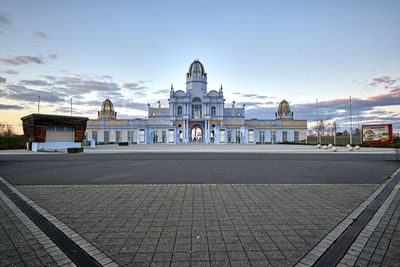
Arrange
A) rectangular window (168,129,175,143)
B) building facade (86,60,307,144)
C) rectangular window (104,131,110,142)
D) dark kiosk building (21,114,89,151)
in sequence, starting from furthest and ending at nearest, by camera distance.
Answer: rectangular window (104,131,110,142) → building facade (86,60,307,144) → rectangular window (168,129,175,143) → dark kiosk building (21,114,89,151)

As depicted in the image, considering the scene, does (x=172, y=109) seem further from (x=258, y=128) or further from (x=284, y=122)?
(x=284, y=122)

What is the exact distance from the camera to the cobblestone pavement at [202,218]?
3455 millimetres

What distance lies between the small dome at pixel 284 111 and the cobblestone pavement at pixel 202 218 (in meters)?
83.7

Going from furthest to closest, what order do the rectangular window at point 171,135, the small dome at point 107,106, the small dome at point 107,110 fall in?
1. the small dome at point 107,106
2. the small dome at point 107,110
3. the rectangular window at point 171,135

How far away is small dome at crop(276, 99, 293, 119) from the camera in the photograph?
8669cm

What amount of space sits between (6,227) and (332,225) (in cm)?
647

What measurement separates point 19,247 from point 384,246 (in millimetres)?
5946

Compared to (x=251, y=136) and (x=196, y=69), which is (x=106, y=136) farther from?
(x=251, y=136)

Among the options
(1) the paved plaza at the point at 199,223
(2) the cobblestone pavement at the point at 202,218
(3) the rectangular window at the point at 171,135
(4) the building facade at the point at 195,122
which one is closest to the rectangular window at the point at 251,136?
(4) the building facade at the point at 195,122

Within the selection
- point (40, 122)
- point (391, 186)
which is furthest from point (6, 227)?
point (40, 122)

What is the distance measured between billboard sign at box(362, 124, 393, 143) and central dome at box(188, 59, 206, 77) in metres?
47.6

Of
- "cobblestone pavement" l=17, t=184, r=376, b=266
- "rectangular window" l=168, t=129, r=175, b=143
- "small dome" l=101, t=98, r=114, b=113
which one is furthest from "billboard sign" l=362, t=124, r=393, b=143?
"small dome" l=101, t=98, r=114, b=113

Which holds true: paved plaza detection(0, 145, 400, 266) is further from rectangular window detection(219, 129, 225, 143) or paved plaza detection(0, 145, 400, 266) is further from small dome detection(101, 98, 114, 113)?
small dome detection(101, 98, 114, 113)

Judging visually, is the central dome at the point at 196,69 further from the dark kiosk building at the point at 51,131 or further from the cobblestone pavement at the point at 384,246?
the cobblestone pavement at the point at 384,246
